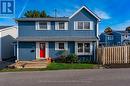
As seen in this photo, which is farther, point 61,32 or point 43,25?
point 61,32

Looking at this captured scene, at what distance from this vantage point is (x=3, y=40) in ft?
141

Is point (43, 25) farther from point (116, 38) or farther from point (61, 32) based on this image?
point (116, 38)

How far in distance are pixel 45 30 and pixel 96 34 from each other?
6.15 m

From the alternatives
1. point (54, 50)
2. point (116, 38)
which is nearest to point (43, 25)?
point (54, 50)

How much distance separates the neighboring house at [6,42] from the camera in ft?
140

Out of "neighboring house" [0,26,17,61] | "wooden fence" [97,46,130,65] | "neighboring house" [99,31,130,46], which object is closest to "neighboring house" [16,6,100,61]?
"wooden fence" [97,46,130,65]

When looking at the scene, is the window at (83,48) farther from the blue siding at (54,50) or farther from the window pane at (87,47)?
the blue siding at (54,50)

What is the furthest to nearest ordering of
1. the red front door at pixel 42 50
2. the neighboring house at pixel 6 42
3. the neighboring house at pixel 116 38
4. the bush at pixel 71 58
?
the neighboring house at pixel 116 38 < the neighboring house at pixel 6 42 < the red front door at pixel 42 50 < the bush at pixel 71 58

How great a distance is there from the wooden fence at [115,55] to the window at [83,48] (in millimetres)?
4074

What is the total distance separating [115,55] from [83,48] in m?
5.27

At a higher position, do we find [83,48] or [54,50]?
[83,48]

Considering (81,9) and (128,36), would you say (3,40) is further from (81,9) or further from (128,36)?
(128,36)

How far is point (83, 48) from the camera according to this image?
120 ft

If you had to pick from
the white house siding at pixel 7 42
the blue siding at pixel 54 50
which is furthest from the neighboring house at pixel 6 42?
the blue siding at pixel 54 50
